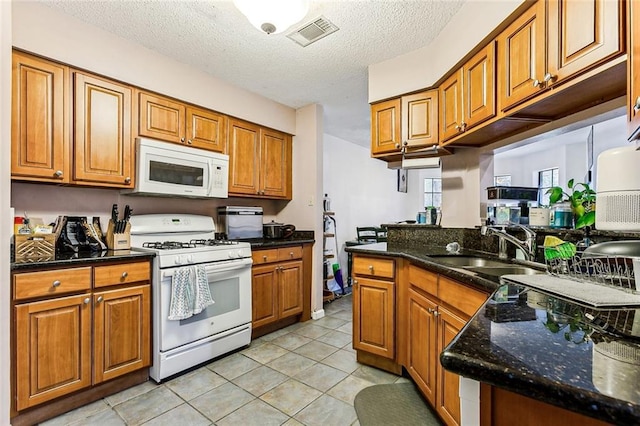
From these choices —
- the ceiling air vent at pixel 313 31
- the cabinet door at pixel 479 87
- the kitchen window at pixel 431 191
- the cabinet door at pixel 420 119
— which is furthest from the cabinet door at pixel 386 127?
the kitchen window at pixel 431 191

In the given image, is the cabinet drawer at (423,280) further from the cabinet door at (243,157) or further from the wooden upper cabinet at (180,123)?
the wooden upper cabinet at (180,123)

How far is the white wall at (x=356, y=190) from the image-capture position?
16.3 ft

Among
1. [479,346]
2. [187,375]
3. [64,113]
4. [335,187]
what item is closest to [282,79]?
[64,113]

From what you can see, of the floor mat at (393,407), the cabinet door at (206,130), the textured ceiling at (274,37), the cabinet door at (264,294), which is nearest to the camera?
the floor mat at (393,407)

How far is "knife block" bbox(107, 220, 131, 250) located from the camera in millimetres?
2287

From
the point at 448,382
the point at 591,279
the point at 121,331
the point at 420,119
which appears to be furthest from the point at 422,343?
the point at 121,331

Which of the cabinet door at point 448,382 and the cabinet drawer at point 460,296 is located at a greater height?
the cabinet drawer at point 460,296

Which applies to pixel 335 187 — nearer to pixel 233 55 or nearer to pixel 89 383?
pixel 233 55

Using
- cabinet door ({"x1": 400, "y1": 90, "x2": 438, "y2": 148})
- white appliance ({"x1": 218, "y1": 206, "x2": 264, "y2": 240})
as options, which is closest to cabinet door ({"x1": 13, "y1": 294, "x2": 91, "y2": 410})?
white appliance ({"x1": 218, "y1": 206, "x2": 264, "y2": 240})

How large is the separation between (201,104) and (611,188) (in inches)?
113

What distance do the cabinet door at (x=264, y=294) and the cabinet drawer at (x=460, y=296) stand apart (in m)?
1.75

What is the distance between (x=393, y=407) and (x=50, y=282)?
2.12 m

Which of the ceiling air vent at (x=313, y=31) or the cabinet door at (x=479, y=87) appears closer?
the cabinet door at (x=479, y=87)

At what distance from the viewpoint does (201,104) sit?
2803mm
